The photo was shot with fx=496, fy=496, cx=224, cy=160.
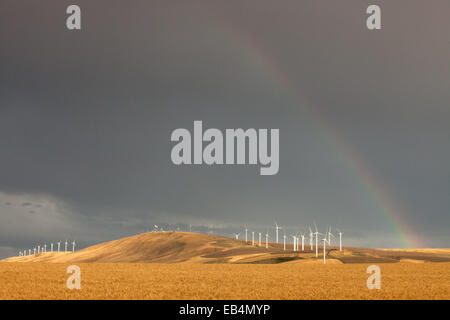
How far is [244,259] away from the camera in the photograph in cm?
17225

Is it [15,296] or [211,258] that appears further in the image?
[211,258]
